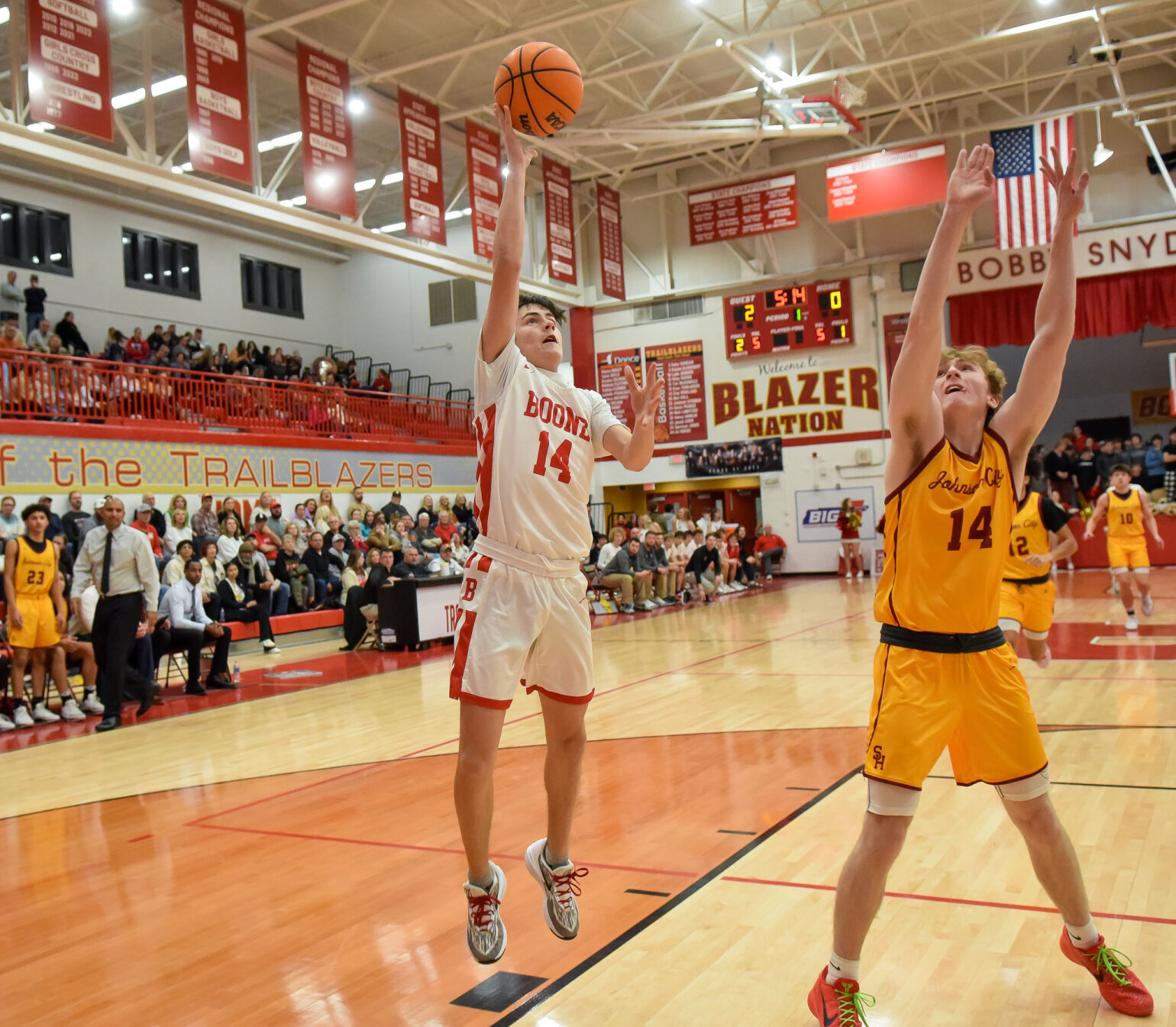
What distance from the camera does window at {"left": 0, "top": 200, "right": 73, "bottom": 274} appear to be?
18250mm

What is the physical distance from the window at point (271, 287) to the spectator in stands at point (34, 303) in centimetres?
557

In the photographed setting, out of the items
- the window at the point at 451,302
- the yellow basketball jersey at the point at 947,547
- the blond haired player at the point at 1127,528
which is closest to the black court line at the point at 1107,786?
the yellow basketball jersey at the point at 947,547

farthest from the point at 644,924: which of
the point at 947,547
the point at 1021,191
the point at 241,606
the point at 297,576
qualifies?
the point at 1021,191

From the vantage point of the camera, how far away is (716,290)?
919 inches

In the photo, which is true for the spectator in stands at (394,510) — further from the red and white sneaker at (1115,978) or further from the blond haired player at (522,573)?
the red and white sneaker at (1115,978)

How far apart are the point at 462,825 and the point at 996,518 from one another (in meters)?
1.73

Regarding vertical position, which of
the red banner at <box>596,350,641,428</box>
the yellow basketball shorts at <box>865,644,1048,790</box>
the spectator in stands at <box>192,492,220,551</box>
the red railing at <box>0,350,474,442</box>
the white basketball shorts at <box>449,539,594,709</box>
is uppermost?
the red banner at <box>596,350,641,428</box>

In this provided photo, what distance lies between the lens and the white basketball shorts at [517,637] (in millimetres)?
2980

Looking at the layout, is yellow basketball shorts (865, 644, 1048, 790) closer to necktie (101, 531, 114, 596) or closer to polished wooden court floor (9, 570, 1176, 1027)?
polished wooden court floor (9, 570, 1176, 1027)

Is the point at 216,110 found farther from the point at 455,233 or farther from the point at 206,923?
the point at 455,233

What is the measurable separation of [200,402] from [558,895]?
14604mm

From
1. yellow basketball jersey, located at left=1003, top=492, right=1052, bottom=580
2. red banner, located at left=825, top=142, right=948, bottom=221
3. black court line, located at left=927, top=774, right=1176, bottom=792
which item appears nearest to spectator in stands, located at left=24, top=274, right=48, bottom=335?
red banner, located at left=825, top=142, right=948, bottom=221

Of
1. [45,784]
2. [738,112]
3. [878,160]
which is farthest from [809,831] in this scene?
[738,112]

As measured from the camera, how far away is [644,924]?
3.52m
